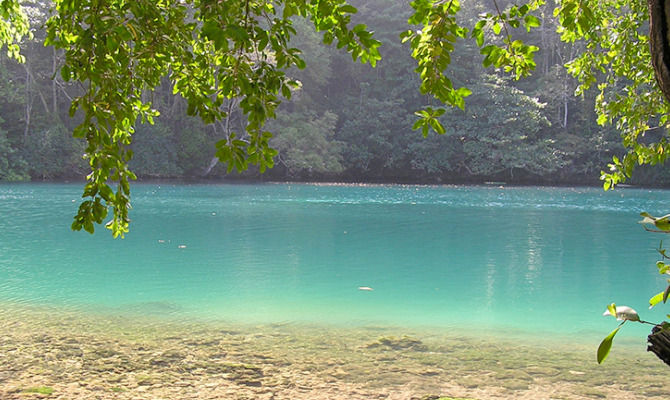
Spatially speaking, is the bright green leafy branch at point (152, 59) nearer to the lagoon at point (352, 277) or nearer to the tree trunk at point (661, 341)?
the tree trunk at point (661, 341)

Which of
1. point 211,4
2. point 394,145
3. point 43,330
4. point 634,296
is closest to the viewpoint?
point 211,4

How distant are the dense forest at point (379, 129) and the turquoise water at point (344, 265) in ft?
44.4

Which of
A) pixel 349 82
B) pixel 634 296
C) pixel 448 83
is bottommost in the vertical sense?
pixel 634 296

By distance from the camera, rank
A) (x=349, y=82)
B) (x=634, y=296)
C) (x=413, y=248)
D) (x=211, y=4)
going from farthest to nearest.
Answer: (x=349, y=82), (x=413, y=248), (x=634, y=296), (x=211, y=4)

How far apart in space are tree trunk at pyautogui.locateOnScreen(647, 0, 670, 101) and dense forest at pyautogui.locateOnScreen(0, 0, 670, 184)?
103 ft

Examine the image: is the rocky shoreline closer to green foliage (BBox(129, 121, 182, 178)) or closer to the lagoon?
the lagoon

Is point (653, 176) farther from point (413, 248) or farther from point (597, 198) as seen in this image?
point (413, 248)

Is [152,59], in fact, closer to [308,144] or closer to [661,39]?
[661,39]

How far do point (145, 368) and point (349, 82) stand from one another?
36439mm

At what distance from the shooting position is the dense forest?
3231 centimetres

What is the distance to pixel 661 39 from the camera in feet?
4.06

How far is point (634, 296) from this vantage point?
27.5ft

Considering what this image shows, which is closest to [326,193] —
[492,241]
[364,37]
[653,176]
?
[492,241]

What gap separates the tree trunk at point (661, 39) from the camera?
48.5 inches
